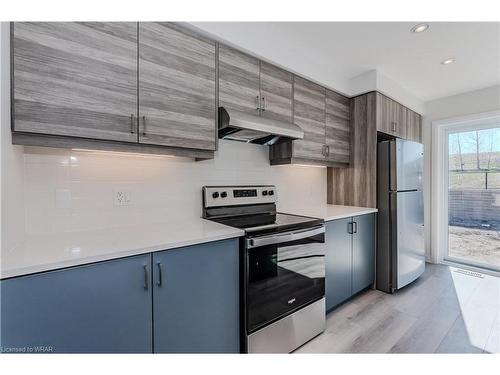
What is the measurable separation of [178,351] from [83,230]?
2.95 ft

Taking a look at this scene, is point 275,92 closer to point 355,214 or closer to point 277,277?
point 355,214

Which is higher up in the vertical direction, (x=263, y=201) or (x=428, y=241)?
(x=263, y=201)

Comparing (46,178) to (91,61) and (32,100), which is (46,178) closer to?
(32,100)

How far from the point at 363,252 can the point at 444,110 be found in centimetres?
256

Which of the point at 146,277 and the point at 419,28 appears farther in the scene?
the point at 419,28

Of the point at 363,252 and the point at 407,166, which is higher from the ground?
the point at 407,166

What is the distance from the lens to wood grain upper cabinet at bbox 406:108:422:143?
309 centimetres

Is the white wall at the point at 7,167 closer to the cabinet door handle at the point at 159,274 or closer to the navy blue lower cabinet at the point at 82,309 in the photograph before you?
the navy blue lower cabinet at the point at 82,309

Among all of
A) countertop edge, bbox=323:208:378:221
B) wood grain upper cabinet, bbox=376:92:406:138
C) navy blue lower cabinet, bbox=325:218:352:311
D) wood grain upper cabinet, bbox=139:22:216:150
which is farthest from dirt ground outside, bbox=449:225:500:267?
wood grain upper cabinet, bbox=139:22:216:150

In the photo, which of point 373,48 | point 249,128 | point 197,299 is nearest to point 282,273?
point 197,299

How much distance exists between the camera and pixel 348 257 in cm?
219

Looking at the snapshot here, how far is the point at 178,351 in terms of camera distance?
119 centimetres
